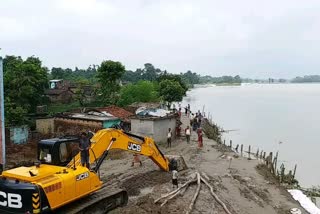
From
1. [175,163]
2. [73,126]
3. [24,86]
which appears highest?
[24,86]

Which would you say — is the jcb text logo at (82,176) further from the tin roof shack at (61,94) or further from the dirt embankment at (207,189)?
the tin roof shack at (61,94)

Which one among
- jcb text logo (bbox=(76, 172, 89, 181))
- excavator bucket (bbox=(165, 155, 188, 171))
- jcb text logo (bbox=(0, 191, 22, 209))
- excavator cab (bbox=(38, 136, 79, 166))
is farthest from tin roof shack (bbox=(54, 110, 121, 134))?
jcb text logo (bbox=(0, 191, 22, 209))

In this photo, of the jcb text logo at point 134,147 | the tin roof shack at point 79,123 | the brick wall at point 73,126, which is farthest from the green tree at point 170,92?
the jcb text logo at point 134,147

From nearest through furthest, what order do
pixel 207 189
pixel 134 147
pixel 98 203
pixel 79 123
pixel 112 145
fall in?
pixel 98 203 < pixel 112 145 < pixel 134 147 < pixel 207 189 < pixel 79 123

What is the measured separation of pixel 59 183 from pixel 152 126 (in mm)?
17204

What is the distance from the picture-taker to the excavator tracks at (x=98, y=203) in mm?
10545

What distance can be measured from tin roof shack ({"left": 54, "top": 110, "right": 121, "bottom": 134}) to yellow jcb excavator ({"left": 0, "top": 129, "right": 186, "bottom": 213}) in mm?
16217

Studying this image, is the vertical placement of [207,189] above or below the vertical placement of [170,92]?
below

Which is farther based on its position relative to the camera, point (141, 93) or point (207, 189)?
point (141, 93)

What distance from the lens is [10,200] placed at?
30.7ft

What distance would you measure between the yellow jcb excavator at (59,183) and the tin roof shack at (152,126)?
43.6 feet

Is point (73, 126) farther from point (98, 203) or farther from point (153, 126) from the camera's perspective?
point (98, 203)

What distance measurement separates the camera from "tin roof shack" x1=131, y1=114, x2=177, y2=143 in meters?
27.0

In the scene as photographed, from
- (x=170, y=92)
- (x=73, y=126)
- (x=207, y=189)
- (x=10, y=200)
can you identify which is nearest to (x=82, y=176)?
(x=10, y=200)
